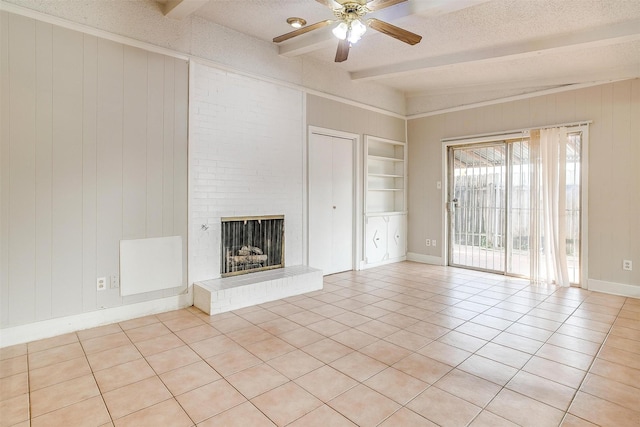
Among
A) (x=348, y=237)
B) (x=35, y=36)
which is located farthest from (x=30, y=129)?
(x=348, y=237)

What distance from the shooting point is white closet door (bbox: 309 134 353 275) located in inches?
195

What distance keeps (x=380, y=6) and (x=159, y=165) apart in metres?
2.52

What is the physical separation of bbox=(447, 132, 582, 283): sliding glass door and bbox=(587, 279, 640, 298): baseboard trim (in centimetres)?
20

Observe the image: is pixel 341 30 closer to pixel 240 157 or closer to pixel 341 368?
pixel 240 157

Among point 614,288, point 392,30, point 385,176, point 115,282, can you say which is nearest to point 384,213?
point 385,176

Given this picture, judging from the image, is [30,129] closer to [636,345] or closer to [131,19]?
[131,19]

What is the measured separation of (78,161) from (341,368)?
9.25 ft

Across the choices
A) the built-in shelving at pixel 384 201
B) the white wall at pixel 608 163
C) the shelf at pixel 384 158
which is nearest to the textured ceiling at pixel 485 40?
the white wall at pixel 608 163

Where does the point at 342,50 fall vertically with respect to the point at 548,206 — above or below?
above

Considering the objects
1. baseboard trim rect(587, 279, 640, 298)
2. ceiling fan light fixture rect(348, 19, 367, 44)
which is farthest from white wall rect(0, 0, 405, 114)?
baseboard trim rect(587, 279, 640, 298)

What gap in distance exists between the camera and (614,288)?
4320mm

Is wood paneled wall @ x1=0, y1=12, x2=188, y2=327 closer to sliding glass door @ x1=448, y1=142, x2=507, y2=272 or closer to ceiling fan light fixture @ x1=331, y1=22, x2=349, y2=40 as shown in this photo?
ceiling fan light fixture @ x1=331, y1=22, x2=349, y2=40

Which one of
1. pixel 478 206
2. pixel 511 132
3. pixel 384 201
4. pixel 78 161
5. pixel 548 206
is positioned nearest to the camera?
pixel 78 161

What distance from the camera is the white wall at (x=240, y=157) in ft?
12.4
